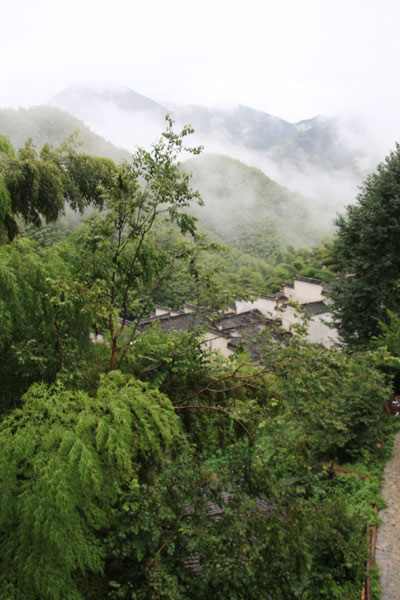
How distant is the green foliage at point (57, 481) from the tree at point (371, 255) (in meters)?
10.3

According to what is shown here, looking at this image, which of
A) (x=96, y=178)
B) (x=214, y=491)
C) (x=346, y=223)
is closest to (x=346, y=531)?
(x=214, y=491)

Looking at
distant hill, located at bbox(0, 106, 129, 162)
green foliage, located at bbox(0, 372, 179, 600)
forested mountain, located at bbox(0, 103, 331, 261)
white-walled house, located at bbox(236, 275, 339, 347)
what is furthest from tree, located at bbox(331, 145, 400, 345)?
distant hill, located at bbox(0, 106, 129, 162)

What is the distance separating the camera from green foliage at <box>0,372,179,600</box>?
8.61 feet

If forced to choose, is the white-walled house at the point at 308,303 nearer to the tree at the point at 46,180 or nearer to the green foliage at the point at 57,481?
the tree at the point at 46,180

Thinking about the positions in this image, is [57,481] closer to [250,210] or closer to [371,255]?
[371,255]

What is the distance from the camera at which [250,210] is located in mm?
66125

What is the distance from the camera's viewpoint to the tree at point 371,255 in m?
11.3

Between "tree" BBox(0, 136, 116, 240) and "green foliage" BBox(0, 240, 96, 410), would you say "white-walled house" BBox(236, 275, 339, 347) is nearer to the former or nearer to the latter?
"tree" BBox(0, 136, 116, 240)

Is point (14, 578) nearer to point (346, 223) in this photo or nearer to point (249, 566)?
point (249, 566)

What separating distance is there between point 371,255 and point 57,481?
1144cm

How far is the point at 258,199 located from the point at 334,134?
174ft

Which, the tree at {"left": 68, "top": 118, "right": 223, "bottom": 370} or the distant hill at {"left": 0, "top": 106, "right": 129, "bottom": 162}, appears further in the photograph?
the distant hill at {"left": 0, "top": 106, "right": 129, "bottom": 162}

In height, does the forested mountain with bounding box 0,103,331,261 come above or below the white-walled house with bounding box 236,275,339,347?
above

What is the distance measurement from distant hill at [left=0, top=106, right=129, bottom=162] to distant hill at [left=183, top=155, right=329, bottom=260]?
1368 centimetres
